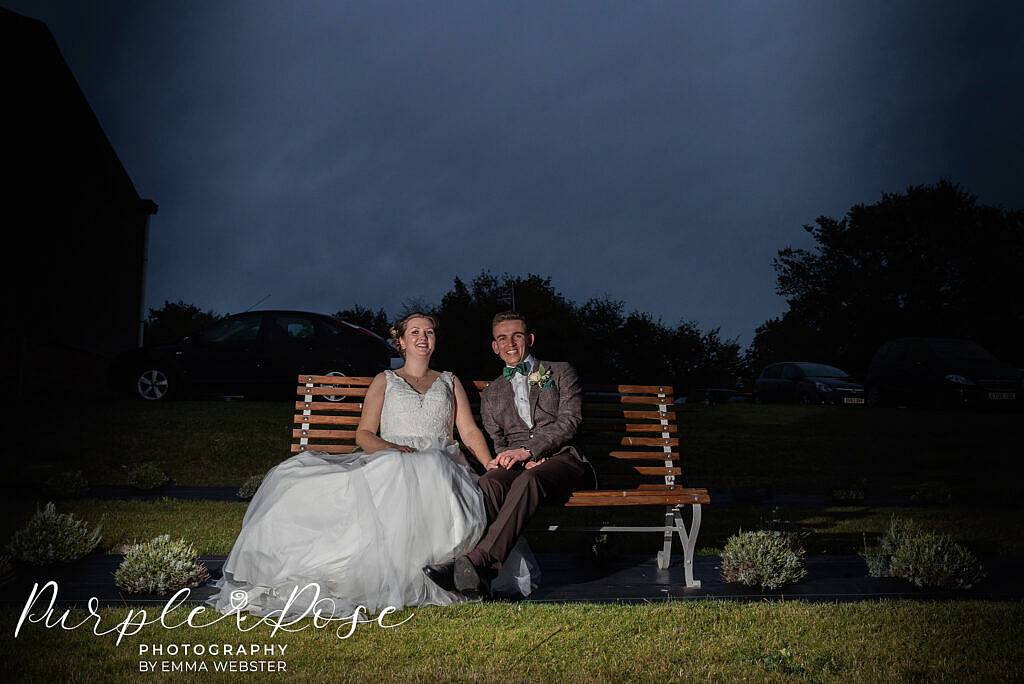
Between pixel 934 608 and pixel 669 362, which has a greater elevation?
pixel 669 362

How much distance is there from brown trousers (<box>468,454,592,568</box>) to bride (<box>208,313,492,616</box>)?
0.39 ft

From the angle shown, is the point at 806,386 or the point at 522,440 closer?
the point at 522,440

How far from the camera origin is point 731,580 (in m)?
5.02

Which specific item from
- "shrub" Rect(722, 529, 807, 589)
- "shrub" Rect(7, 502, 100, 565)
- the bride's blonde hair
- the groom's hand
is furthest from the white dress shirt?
"shrub" Rect(7, 502, 100, 565)

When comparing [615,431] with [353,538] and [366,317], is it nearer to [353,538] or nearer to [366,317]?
[353,538]

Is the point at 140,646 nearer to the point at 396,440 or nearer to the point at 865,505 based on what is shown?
the point at 396,440

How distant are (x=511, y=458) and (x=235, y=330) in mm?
9453

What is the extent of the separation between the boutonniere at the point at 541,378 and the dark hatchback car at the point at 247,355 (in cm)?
788

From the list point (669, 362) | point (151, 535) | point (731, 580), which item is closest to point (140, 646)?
point (151, 535)

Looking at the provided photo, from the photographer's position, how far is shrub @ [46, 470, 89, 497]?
7.74 metres

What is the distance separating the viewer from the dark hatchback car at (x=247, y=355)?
12883 mm

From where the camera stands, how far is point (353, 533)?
399 cm

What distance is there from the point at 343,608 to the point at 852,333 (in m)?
40.8

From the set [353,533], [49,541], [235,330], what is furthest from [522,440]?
[235,330]
